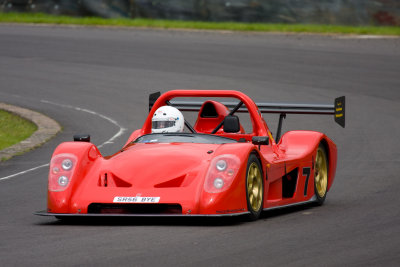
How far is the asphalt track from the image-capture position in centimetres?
766

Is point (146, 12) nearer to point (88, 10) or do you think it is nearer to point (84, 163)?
point (88, 10)

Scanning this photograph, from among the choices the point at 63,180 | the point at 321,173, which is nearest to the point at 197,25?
the point at 321,173

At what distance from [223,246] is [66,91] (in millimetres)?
17254

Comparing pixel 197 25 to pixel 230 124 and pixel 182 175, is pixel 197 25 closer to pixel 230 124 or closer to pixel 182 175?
pixel 230 124

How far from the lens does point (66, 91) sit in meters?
24.5

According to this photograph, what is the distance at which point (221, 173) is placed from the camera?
9227mm

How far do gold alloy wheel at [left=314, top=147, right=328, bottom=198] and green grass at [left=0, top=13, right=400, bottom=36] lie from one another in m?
19.4

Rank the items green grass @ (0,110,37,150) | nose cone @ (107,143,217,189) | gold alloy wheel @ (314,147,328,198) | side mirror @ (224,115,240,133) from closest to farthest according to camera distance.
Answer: nose cone @ (107,143,217,189)
side mirror @ (224,115,240,133)
gold alloy wheel @ (314,147,328,198)
green grass @ (0,110,37,150)

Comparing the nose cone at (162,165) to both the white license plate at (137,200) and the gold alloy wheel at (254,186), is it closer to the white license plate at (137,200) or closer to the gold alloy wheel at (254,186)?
the white license plate at (137,200)

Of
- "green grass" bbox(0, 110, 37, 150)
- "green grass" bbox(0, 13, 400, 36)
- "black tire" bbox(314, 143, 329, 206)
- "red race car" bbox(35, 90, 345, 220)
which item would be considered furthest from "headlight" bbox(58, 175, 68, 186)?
"green grass" bbox(0, 13, 400, 36)

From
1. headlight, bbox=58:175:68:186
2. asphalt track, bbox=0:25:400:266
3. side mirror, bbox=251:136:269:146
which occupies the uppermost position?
side mirror, bbox=251:136:269:146

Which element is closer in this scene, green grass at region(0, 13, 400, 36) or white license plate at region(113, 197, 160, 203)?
white license plate at region(113, 197, 160, 203)

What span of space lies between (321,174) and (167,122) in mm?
2073

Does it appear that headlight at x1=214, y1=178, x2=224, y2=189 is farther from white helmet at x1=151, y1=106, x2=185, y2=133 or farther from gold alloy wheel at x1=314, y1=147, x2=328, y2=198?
gold alloy wheel at x1=314, y1=147, x2=328, y2=198
